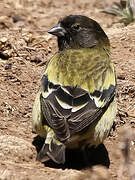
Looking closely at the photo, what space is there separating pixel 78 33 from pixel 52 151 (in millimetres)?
2487

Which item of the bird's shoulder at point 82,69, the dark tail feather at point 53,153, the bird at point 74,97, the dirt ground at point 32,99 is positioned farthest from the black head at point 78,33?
the dark tail feather at point 53,153

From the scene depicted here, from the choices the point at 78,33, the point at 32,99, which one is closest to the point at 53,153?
the point at 32,99

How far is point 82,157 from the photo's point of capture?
26.9 ft

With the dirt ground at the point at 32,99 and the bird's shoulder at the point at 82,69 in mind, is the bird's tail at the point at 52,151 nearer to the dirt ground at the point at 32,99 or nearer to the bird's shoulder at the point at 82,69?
the dirt ground at the point at 32,99

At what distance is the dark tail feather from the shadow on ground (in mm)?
404

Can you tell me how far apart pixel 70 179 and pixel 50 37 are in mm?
4804

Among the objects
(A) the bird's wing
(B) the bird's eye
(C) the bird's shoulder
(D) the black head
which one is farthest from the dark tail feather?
(B) the bird's eye

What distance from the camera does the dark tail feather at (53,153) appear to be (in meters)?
7.17

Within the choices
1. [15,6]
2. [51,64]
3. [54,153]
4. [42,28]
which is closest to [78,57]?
[51,64]

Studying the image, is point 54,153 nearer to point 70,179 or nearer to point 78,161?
point 70,179

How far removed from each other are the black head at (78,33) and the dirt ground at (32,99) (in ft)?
2.91

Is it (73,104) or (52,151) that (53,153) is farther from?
(73,104)

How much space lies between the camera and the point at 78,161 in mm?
8117

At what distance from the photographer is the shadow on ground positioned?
795 cm
